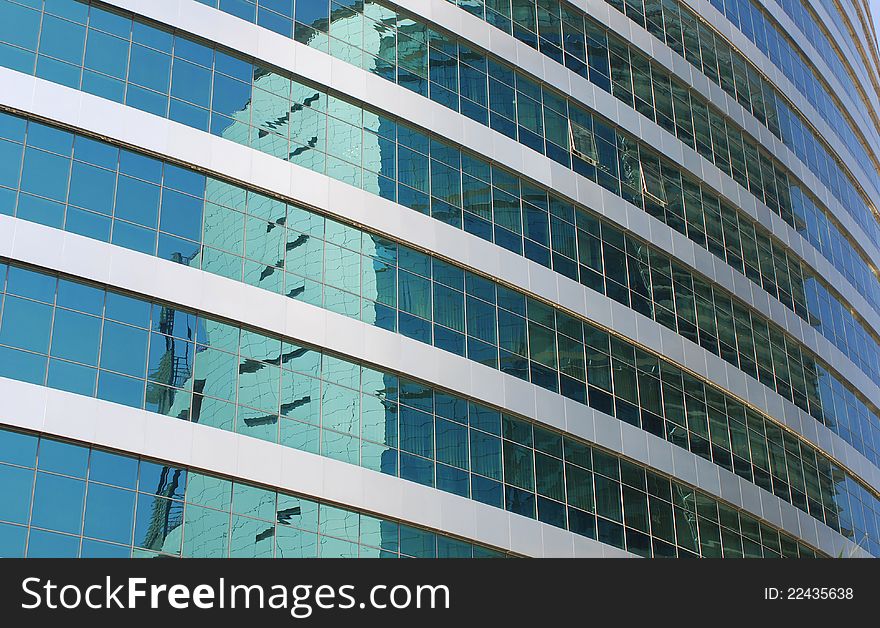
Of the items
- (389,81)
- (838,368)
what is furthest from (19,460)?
(838,368)

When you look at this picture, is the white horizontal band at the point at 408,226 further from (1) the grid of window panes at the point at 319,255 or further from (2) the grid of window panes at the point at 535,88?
(2) the grid of window panes at the point at 535,88

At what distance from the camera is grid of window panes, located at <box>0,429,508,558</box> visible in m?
29.8

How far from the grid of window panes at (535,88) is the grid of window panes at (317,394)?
6881mm

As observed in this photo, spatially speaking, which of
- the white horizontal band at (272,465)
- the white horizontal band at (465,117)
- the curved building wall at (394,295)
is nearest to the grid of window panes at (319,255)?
the curved building wall at (394,295)

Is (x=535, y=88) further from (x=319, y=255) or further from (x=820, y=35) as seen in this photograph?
(x=820, y=35)

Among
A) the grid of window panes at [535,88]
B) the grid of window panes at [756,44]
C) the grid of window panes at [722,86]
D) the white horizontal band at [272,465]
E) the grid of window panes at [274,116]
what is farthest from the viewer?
the grid of window panes at [756,44]

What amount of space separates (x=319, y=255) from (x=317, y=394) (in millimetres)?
3611

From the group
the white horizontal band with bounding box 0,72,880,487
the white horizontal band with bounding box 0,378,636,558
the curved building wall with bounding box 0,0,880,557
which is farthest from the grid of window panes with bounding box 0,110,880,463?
the white horizontal band with bounding box 0,378,636,558

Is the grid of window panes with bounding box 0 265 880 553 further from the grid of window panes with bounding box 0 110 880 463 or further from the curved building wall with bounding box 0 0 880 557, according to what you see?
the grid of window panes with bounding box 0 110 880 463

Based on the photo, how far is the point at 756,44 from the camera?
52250 mm

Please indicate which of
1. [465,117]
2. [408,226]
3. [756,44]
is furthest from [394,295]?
[756,44]

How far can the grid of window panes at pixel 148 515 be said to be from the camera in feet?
97.7
